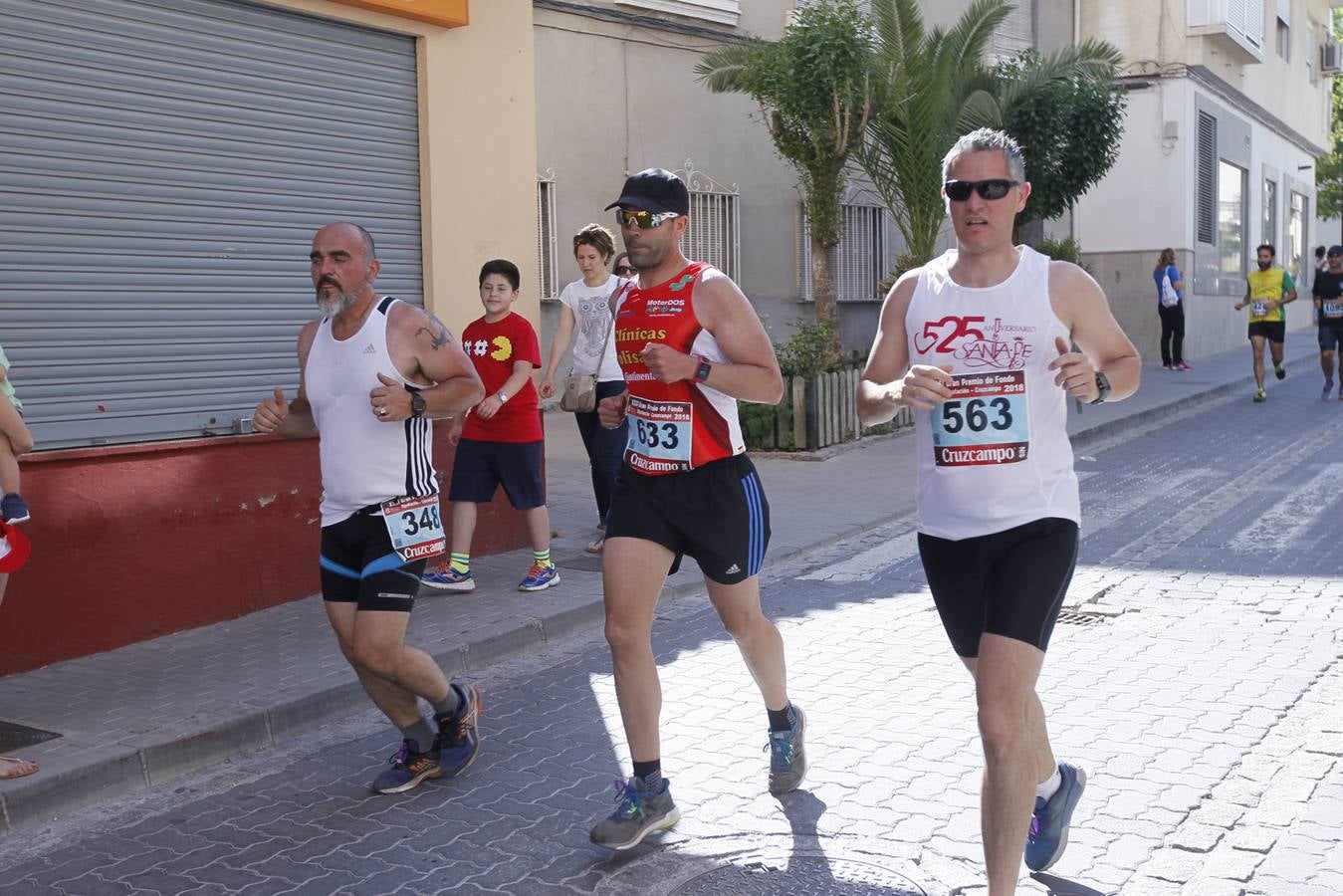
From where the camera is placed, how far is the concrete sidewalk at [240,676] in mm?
5105

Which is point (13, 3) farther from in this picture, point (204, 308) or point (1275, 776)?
point (1275, 776)

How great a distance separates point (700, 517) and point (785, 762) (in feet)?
3.03

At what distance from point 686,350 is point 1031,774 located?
1718 millimetres

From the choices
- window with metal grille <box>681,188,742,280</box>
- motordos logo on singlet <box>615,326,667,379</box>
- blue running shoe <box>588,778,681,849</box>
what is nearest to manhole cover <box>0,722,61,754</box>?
blue running shoe <box>588,778,681,849</box>

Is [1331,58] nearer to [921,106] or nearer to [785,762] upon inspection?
[921,106]

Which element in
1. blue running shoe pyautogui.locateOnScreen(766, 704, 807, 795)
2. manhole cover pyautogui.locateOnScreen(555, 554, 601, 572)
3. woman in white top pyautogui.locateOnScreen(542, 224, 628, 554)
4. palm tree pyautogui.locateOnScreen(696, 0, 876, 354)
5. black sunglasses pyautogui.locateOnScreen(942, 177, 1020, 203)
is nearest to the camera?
black sunglasses pyautogui.locateOnScreen(942, 177, 1020, 203)

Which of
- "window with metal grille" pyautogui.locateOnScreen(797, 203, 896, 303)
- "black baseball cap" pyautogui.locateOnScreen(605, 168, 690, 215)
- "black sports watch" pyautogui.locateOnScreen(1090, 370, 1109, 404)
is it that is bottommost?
"black sports watch" pyautogui.locateOnScreen(1090, 370, 1109, 404)

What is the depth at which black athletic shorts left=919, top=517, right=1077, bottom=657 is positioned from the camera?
353 centimetres

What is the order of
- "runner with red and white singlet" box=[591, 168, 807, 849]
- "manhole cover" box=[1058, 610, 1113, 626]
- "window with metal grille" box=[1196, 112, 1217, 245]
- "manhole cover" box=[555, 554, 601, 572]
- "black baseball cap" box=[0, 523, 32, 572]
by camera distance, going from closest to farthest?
"runner with red and white singlet" box=[591, 168, 807, 849], "black baseball cap" box=[0, 523, 32, 572], "manhole cover" box=[1058, 610, 1113, 626], "manhole cover" box=[555, 554, 601, 572], "window with metal grille" box=[1196, 112, 1217, 245]

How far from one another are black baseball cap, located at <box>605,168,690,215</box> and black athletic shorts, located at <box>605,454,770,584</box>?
0.83 metres

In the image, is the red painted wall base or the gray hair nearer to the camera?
the gray hair

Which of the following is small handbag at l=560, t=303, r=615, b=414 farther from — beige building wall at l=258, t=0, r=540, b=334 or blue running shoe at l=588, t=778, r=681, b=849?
blue running shoe at l=588, t=778, r=681, b=849

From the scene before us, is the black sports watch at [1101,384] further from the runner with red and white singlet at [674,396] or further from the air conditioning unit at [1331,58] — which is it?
the air conditioning unit at [1331,58]

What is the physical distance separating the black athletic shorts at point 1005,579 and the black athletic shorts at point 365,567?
6.01ft
